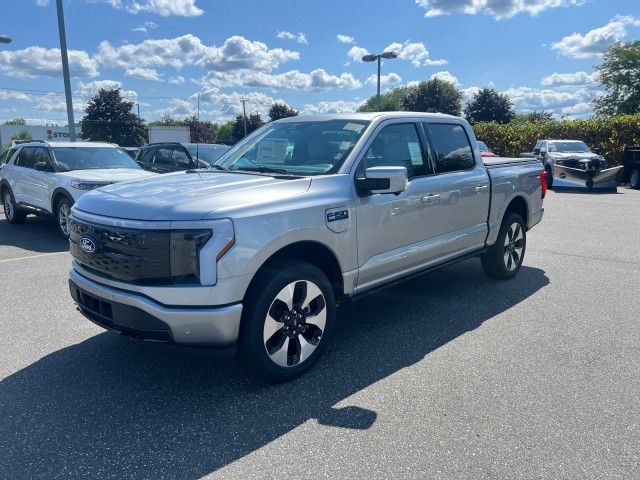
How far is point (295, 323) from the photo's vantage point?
364cm

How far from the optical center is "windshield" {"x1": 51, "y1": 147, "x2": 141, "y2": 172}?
9.57 meters

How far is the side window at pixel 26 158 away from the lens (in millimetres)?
10109

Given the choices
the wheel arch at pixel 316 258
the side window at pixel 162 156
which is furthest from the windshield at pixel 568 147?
the wheel arch at pixel 316 258

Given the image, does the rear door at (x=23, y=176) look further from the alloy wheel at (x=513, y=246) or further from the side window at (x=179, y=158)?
the alloy wheel at (x=513, y=246)

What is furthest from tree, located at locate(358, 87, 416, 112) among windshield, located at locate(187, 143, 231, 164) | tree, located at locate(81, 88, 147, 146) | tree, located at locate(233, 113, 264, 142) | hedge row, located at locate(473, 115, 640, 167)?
windshield, located at locate(187, 143, 231, 164)

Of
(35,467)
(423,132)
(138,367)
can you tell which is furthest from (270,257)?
(423,132)

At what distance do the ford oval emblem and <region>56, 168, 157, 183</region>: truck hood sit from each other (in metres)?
4.94

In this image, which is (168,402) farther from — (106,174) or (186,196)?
(106,174)

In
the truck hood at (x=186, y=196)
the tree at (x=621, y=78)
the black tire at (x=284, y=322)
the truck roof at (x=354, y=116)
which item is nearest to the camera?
the truck hood at (x=186, y=196)

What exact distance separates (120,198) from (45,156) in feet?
23.8

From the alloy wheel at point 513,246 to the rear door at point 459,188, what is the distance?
0.63 meters

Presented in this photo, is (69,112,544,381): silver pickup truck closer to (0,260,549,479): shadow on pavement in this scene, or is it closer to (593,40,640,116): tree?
(0,260,549,479): shadow on pavement

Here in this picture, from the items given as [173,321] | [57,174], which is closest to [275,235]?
[173,321]

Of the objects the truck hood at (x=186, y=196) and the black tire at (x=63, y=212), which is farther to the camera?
the black tire at (x=63, y=212)
